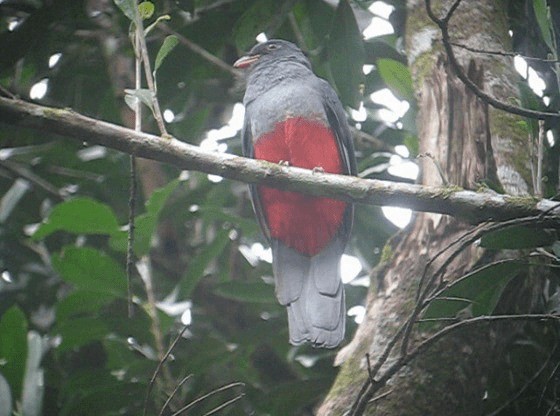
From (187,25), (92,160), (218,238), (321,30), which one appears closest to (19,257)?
(92,160)

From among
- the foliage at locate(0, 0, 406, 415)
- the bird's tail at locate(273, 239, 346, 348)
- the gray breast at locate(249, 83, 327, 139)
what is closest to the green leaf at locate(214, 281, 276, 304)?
the foliage at locate(0, 0, 406, 415)

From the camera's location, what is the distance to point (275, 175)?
3047mm

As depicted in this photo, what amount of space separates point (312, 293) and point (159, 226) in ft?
5.87

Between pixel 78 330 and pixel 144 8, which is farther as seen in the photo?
pixel 78 330

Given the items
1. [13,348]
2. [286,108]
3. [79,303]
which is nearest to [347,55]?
[286,108]

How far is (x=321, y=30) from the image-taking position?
4.78 metres

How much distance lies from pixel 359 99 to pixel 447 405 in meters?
1.77

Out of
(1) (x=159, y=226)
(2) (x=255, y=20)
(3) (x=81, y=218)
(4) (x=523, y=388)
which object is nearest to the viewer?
(4) (x=523, y=388)

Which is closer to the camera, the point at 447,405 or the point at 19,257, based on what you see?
the point at 447,405

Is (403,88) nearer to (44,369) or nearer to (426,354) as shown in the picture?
(426,354)

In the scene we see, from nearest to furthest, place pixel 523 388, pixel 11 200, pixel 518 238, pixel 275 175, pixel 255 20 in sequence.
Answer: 1. pixel 275 175
2. pixel 518 238
3. pixel 523 388
4. pixel 255 20
5. pixel 11 200

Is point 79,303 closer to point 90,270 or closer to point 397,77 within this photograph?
point 90,270

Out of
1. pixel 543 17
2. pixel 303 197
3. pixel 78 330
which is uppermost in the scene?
pixel 543 17

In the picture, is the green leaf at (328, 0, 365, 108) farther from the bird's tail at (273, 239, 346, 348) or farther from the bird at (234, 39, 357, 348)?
the bird's tail at (273, 239, 346, 348)
